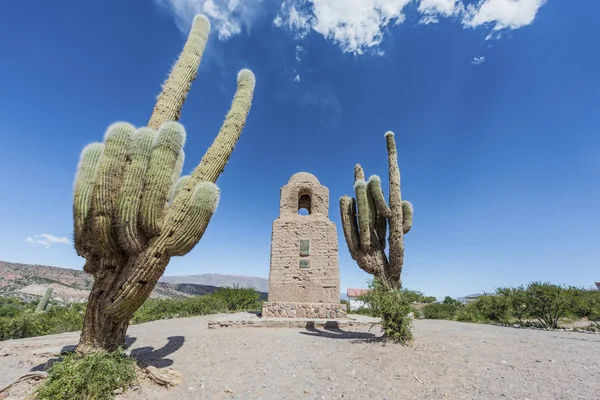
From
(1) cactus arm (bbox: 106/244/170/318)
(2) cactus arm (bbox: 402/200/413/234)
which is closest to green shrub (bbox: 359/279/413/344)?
(2) cactus arm (bbox: 402/200/413/234)

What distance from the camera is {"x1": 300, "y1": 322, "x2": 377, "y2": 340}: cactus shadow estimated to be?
25.8ft

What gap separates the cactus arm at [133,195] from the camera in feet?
13.7

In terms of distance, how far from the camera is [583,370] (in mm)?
4863

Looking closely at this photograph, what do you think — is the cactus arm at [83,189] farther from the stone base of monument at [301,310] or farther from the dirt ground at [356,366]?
the stone base of monument at [301,310]

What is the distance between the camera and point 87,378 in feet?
11.8

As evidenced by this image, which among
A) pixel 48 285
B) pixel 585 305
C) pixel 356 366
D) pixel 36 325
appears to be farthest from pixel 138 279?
pixel 48 285

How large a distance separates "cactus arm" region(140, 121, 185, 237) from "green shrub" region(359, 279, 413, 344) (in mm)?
5116

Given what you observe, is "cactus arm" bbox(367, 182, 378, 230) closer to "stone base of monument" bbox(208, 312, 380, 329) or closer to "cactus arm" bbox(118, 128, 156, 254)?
"stone base of monument" bbox(208, 312, 380, 329)

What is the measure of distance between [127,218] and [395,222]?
20.2ft

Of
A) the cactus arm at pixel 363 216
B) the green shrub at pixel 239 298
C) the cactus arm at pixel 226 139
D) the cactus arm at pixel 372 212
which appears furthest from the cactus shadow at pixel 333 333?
the green shrub at pixel 239 298

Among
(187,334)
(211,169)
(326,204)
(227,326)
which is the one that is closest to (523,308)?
(326,204)

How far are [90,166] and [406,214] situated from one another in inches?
296

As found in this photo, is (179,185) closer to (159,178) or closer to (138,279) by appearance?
(159,178)

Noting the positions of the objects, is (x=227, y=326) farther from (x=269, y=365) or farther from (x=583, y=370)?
(x=583, y=370)
